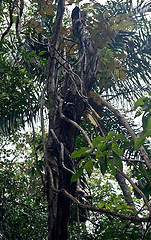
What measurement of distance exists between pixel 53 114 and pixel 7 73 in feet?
4.77

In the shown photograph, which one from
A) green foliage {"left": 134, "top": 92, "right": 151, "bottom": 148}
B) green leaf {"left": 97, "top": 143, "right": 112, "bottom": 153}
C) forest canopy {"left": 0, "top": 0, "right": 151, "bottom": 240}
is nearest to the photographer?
green foliage {"left": 134, "top": 92, "right": 151, "bottom": 148}

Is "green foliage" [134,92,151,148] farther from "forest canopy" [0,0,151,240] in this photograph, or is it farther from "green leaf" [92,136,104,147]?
"green leaf" [92,136,104,147]

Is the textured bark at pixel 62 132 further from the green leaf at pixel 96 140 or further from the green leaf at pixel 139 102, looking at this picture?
the green leaf at pixel 139 102

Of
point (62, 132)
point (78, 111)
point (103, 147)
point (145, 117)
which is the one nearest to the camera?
point (145, 117)

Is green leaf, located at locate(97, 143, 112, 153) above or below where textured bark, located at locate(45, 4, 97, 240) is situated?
below

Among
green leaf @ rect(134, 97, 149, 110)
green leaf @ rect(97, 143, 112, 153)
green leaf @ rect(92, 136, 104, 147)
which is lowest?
green leaf @ rect(97, 143, 112, 153)

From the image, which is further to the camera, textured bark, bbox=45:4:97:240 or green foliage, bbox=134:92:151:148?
textured bark, bbox=45:4:97:240

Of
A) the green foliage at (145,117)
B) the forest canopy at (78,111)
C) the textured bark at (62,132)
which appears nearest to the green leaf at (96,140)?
the forest canopy at (78,111)

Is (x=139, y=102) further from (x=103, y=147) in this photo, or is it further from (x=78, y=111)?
(x=78, y=111)

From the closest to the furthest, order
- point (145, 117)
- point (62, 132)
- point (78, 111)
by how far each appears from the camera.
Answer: point (145, 117), point (62, 132), point (78, 111)

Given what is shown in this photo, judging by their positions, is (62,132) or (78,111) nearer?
(62,132)

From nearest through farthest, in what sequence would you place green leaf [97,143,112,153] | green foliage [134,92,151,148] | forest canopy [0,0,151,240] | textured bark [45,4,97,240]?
green foliage [134,92,151,148]
green leaf [97,143,112,153]
forest canopy [0,0,151,240]
textured bark [45,4,97,240]

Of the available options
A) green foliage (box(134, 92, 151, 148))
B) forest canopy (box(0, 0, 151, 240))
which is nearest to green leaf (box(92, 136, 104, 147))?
forest canopy (box(0, 0, 151, 240))

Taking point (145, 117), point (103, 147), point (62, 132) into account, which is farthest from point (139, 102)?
point (62, 132)
